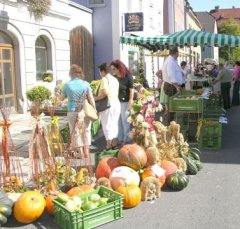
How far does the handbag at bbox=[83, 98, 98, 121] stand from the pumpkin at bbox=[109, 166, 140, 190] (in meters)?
1.76

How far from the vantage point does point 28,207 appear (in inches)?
189

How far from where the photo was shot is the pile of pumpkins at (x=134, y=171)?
560 cm

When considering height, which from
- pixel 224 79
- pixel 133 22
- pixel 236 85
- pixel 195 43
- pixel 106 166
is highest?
pixel 133 22

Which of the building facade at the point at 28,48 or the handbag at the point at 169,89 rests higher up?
the building facade at the point at 28,48

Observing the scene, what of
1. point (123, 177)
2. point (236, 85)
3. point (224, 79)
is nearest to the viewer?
point (123, 177)

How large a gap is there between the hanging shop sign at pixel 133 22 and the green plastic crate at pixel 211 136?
12416 millimetres

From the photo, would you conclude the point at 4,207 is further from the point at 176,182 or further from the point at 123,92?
the point at 123,92

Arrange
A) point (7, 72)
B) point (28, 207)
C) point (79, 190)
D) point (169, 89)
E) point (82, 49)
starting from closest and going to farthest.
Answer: point (28, 207) < point (79, 190) < point (169, 89) < point (7, 72) < point (82, 49)

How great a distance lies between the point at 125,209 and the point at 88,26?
15.6 m

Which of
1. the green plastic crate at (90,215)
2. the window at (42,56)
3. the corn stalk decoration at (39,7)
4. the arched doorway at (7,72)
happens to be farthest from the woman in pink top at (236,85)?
the green plastic crate at (90,215)

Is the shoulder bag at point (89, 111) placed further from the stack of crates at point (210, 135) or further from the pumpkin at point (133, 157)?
the stack of crates at point (210, 135)

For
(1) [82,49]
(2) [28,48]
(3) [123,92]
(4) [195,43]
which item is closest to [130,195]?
(3) [123,92]

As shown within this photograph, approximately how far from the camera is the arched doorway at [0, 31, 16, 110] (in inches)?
506

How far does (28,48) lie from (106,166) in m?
8.89
